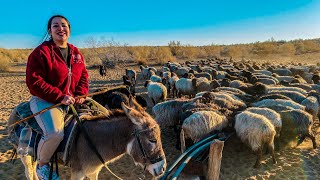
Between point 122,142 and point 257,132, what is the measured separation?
419 cm

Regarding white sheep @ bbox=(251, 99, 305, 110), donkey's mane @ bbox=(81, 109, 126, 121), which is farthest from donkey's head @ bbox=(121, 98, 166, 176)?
white sheep @ bbox=(251, 99, 305, 110)

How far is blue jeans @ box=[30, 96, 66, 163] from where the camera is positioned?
313 cm

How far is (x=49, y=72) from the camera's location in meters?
3.17

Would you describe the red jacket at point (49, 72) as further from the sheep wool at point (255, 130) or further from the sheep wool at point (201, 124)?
the sheep wool at point (255, 130)

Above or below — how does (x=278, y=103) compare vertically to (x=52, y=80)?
below

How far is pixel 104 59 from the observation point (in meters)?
35.7

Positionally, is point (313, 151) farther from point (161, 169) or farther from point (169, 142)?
point (161, 169)

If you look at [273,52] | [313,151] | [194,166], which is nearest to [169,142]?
[194,166]

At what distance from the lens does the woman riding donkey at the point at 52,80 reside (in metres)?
3.08

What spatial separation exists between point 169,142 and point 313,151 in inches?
151

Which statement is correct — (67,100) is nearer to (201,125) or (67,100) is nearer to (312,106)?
(201,125)

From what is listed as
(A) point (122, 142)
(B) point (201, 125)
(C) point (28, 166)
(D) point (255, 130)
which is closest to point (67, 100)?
(A) point (122, 142)

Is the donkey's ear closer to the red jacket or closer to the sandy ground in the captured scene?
the red jacket

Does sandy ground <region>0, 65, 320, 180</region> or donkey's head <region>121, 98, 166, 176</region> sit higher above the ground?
donkey's head <region>121, 98, 166, 176</region>
